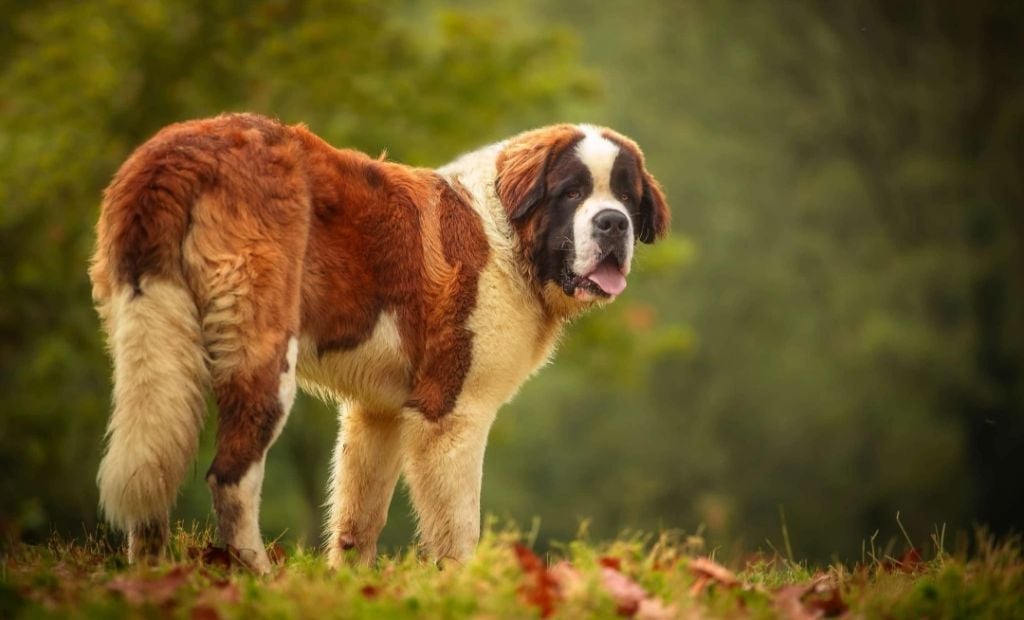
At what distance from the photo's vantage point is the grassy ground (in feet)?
15.7

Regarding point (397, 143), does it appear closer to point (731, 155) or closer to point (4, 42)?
point (4, 42)

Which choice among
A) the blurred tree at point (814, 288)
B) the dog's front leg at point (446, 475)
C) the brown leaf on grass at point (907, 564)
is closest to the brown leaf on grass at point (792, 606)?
the brown leaf on grass at point (907, 564)

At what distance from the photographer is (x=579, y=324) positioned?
2052 cm

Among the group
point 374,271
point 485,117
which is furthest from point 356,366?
point 485,117

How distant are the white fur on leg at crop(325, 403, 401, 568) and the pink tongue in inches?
50.5

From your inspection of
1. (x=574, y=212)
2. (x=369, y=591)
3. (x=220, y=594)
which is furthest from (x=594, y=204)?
(x=220, y=594)

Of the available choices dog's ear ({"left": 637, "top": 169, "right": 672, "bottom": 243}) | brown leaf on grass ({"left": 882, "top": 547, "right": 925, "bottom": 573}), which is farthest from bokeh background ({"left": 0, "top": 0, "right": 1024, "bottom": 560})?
brown leaf on grass ({"left": 882, "top": 547, "right": 925, "bottom": 573})

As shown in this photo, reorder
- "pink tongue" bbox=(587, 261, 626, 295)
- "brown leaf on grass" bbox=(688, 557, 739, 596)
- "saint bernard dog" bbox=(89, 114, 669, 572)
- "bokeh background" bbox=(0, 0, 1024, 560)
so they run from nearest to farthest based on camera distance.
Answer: "brown leaf on grass" bbox=(688, 557, 739, 596) → "saint bernard dog" bbox=(89, 114, 669, 572) → "pink tongue" bbox=(587, 261, 626, 295) → "bokeh background" bbox=(0, 0, 1024, 560)

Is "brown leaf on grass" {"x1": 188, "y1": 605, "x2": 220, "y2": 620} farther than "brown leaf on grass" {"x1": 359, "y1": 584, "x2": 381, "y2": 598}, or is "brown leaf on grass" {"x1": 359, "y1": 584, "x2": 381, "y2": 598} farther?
"brown leaf on grass" {"x1": 359, "y1": 584, "x2": 381, "y2": 598}

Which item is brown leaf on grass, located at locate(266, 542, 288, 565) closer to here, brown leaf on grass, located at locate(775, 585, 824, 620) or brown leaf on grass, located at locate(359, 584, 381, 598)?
brown leaf on grass, located at locate(359, 584, 381, 598)

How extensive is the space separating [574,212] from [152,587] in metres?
3.08

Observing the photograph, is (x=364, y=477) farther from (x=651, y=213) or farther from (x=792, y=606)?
(x=792, y=606)

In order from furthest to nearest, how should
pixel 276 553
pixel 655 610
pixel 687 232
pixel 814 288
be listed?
pixel 687 232 → pixel 814 288 → pixel 276 553 → pixel 655 610

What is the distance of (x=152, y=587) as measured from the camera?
512cm
